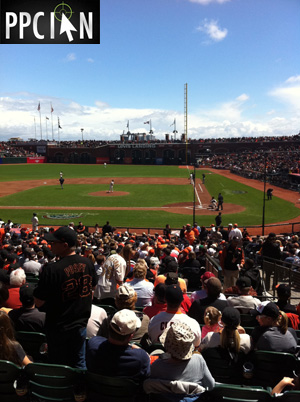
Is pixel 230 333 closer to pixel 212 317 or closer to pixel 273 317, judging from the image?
pixel 212 317

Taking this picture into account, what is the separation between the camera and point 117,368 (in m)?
3.56

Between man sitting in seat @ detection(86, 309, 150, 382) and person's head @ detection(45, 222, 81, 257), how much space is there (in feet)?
3.64

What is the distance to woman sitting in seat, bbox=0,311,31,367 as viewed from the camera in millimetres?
3846

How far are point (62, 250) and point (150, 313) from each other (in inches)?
86.5

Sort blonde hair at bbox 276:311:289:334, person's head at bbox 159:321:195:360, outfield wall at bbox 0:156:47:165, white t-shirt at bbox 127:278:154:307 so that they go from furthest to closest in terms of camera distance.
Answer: outfield wall at bbox 0:156:47:165 < white t-shirt at bbox 127:278:154:307 < blonde hair at bbox 276:311:289:334 < person's head at bbox 159:321:195:360

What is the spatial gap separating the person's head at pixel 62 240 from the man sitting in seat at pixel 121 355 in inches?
43.7

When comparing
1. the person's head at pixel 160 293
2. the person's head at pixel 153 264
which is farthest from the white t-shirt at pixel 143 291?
the person's head at pixel 153 264

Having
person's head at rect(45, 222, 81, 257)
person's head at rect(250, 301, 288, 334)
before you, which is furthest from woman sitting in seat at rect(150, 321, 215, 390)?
person's head at rect(45, 222, 81, 257)

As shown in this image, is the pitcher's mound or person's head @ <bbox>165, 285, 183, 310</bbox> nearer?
person's head @ <bbox>165, 285, 183, 310</bbox>

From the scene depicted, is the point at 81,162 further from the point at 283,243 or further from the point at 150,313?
the point at 150,313

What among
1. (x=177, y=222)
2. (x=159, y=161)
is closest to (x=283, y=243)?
(x=177, y=222)

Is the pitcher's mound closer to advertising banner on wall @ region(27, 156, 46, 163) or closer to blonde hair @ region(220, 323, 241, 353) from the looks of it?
blonde hair @ region(220, 323, 241, 353)

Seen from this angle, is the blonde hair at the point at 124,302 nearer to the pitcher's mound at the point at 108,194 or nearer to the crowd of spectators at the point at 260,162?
the pitcher's mound at the point at 108,194

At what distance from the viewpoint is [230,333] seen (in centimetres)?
419
